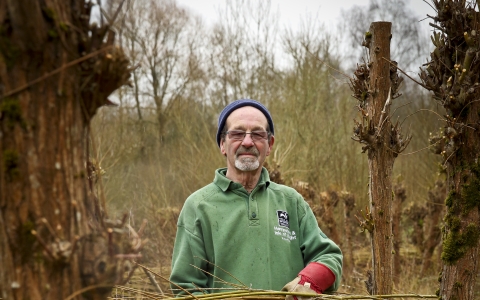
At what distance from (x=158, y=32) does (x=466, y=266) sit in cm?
1243

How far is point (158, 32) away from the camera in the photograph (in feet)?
47.4

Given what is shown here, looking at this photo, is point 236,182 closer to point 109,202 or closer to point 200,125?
point 109,202

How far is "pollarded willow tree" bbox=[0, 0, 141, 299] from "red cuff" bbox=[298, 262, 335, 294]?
1.29 metres

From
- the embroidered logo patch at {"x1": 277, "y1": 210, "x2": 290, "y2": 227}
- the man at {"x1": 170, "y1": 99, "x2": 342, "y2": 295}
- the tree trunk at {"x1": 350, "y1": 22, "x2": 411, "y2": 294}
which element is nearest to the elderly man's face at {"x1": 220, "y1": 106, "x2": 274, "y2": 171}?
the man at {"x1": 170, "y1": 99, "x2": 342, "y2": 295}

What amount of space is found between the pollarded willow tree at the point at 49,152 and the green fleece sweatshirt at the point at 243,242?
48.4 inches

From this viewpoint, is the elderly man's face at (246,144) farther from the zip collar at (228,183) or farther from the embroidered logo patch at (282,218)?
the embroidered logo patch at (282,218)

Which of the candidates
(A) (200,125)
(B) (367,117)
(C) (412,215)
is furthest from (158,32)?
(B) (367,117)

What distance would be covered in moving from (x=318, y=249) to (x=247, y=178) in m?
0.54

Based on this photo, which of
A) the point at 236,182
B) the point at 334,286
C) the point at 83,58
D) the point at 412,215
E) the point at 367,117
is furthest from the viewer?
the point at 412,215

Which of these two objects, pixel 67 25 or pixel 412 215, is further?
pixel 412 215

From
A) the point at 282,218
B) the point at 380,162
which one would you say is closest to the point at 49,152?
the point at 282,218

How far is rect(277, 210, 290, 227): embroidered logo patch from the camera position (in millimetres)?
2921

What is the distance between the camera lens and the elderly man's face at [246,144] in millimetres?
2967

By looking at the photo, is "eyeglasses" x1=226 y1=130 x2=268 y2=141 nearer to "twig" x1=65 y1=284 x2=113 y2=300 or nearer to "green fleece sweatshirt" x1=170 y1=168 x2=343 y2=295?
"green fleece sweatshirt" x1=170 y1=168 x2=343 y2=295
